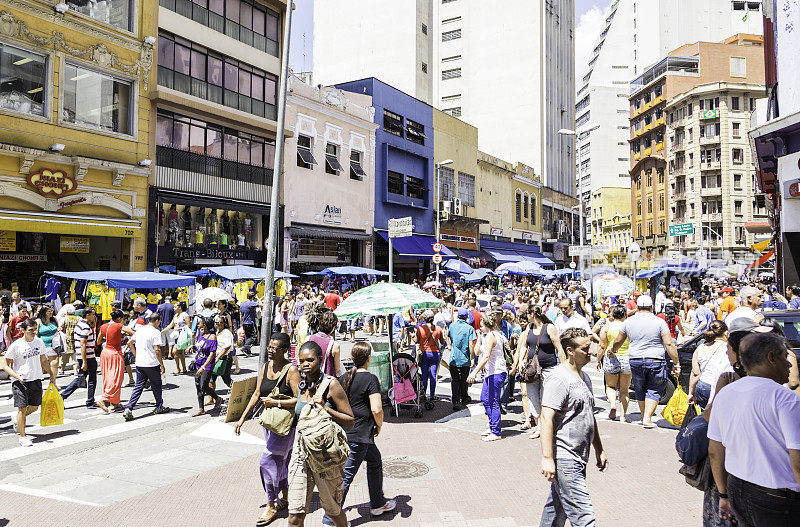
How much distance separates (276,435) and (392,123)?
3278cm

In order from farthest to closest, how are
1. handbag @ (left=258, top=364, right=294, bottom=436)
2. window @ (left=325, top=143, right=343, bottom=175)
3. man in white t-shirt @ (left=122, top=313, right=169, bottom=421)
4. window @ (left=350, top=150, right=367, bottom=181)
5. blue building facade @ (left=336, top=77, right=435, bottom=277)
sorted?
blue building facade @ (left=336, top=77, right=435, bottom=277), window @ (left=350, top=150, right=367, bottom=181), window @ (left=325, top=143, right=343, bottom=175), man in white t-shirt @ (left=122, top=313, right=169, bottom=421), handbag @ (left=258, top=364, right=294, bottom=436)

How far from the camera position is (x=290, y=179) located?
28.1 meters

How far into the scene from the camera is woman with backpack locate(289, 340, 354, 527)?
4.46 m

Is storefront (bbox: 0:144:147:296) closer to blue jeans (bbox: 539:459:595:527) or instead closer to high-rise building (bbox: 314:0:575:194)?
blue jeans (bbox: 539:459:595:527)

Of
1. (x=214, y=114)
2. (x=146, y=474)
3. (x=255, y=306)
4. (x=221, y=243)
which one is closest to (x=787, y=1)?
(x=255, y=306)

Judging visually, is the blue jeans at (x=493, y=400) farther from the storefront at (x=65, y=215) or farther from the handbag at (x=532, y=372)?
the storefront at (x=65, y=215)

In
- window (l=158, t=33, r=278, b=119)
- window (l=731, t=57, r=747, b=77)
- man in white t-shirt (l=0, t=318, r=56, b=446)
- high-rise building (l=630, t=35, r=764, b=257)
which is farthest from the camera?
window (l=731, t=57, r=747, b=77)

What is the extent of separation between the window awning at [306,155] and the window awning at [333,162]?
1434mm

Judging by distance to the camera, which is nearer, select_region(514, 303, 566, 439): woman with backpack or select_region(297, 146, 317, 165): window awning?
select_region(514, 303, 566, 439): woman with backpack

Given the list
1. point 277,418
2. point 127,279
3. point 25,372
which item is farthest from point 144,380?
point 127,279

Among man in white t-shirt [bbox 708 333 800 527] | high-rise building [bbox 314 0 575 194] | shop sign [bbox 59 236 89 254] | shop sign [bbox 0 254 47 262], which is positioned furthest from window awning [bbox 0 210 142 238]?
high-rise building [bbox 314 0 575 194]

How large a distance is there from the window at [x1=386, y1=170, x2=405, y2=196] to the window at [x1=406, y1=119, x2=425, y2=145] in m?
2.93

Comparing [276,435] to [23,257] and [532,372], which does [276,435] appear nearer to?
[532,372]

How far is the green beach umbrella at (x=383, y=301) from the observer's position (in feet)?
29.5
